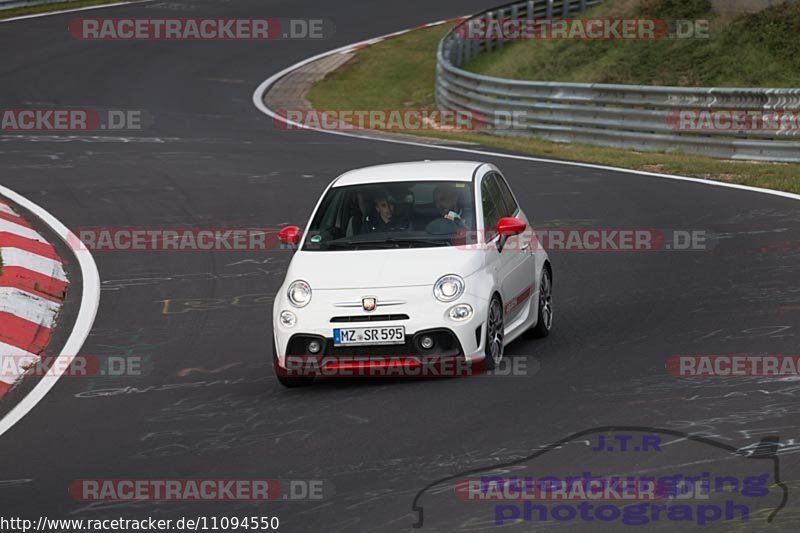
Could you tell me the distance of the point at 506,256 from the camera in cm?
1112

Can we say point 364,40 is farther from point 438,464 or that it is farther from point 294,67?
point 438,464

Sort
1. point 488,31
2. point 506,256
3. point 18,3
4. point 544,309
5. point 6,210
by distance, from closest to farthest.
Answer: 1. point 506,256
2. point 544,309
3. point 6,210
4. point 488,31
5. point 18,3

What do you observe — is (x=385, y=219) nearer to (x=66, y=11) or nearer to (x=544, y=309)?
(x=544, y=309)

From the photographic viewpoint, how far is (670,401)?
30.6 ft

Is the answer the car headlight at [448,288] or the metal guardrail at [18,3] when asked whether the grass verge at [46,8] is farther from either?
the car headlight at [448,288]

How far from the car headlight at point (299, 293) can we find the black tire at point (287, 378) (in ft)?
1.22

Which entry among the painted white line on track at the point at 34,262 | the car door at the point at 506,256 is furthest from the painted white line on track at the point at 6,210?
the car door at the point at 506,256

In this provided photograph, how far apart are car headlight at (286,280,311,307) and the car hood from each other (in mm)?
46

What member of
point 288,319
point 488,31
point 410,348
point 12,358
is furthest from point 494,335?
point 488,31

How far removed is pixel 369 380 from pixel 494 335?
0.96 metres

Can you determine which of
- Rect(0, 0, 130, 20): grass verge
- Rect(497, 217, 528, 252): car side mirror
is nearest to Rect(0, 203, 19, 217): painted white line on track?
Rect(497, 217, 528, 252): car side mirror

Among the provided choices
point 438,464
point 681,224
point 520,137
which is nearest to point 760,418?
point 438,464

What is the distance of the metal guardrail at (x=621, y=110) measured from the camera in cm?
2191

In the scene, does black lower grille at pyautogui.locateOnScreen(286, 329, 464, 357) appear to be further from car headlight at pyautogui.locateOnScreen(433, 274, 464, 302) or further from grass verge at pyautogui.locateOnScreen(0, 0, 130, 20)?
grass verge at pyautogui.locateOnScreen(0, 0, 130, 20)
